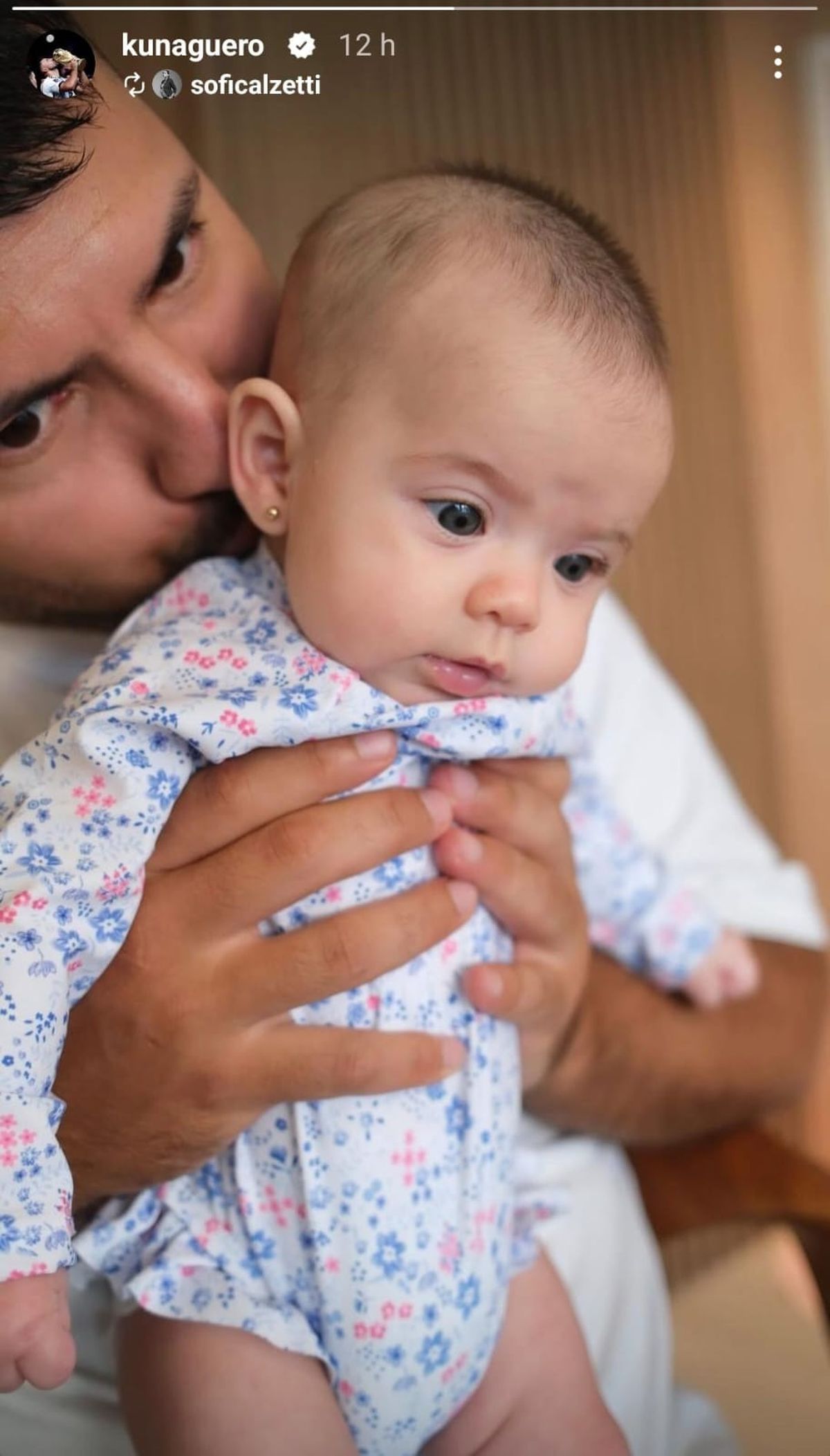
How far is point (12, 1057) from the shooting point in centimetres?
55

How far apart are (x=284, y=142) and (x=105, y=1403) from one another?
81 centimetres

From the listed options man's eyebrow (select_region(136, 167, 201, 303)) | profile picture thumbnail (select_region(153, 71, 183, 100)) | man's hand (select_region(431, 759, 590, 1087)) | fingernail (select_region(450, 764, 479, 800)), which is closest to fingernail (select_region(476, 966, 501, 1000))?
man's hand (select_region(431, 759, 590, 1087))

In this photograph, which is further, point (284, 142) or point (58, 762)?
point (284, 142)

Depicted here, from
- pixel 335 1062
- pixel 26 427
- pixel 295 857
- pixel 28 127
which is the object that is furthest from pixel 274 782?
pixel 28 127

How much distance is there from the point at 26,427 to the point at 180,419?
3.5 inches

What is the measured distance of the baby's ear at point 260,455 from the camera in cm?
68

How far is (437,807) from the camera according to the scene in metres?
0.69

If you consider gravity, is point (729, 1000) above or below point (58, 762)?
below

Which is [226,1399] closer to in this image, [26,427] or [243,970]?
[243,970]

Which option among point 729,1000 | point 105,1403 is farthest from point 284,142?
point 105,1403

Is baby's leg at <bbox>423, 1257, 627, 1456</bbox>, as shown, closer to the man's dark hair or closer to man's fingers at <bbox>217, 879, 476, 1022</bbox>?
man's fingers at <bbox>217, 879, 476, 1022</bbox>

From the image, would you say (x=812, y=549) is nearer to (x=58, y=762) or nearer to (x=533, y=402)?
(x=533, y=402)

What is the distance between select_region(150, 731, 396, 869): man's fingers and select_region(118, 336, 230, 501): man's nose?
183 mm

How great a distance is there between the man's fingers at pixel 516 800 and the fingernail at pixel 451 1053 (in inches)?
5.2
